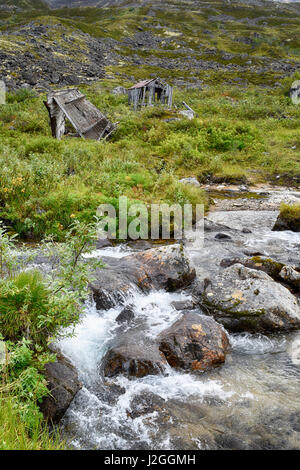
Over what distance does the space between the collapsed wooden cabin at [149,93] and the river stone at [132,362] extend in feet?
93.0

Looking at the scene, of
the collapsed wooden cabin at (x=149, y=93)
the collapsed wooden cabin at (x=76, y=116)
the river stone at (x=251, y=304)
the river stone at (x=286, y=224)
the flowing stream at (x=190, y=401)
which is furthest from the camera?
the collapsed wooden cabin at (x=149, y=93)

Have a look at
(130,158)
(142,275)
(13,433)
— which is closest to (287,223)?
(142,275)

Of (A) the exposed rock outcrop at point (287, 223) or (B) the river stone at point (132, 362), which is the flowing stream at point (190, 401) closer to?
(B) the river stone at point (132, 362)

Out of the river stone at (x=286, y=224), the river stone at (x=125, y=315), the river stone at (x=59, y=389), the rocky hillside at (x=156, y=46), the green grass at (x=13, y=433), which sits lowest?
the river stone at (x=286, y=224)

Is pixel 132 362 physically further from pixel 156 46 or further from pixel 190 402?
pixel 156 46

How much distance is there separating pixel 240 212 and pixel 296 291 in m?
5.87

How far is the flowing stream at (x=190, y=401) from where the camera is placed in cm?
398

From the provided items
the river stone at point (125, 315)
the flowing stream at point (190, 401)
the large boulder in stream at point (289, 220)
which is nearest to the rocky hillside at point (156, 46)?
the large boulder in stream at point (289, 220)

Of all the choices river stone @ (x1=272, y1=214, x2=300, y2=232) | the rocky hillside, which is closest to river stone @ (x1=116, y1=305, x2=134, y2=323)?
river stone @ (x1=272, y1=214, x2=300, y2=232)

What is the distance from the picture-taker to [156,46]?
81.0 metres

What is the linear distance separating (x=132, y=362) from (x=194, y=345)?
1.01 m

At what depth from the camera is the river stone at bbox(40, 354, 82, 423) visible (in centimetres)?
399
